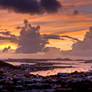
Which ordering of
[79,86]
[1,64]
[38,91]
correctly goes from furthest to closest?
[1,64] < [79,86] < [38,91]

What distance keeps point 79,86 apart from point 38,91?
18.2ft

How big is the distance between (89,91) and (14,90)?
6.95m

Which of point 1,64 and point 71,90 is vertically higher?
point 1,64

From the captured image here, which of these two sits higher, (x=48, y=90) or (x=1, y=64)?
(x=1, y=64)

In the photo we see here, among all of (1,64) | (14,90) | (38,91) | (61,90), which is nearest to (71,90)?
(61,90)

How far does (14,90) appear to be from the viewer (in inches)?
1236

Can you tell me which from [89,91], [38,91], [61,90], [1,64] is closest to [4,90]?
[38,91]

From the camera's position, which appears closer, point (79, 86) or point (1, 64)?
point (79, 86)

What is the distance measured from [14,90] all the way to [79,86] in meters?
6.81

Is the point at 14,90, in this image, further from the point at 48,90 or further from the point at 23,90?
the point at 48,90

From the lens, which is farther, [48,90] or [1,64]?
[1,64]

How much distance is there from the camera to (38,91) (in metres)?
30.2

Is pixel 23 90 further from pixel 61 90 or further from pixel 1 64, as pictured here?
pixel 1 64

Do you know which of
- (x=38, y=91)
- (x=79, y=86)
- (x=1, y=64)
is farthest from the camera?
(x=1, y=64)
